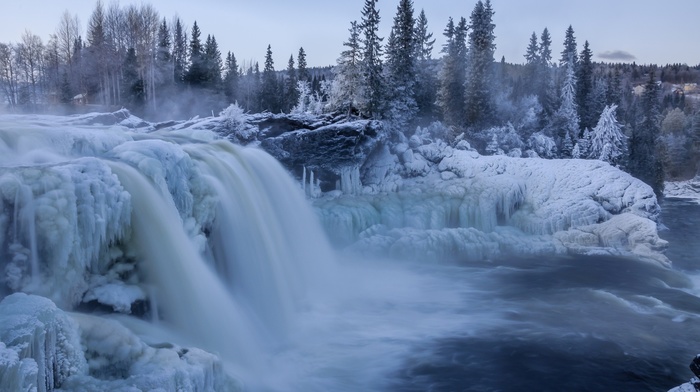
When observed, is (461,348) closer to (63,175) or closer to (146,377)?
(146,377)

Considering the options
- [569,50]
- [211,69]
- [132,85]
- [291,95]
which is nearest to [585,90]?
[569,50]

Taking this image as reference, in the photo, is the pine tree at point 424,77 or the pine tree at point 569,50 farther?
the pine tree at point 569,50

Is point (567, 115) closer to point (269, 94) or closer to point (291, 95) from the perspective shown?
point (291, 95)

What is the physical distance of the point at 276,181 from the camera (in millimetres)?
16953

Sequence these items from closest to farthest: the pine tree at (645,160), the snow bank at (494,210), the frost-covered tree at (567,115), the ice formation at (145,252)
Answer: the ice formation at (145,252), the snow bank at (494,210), the pine tree at (645,160), the frost-covered tree at (567,115)

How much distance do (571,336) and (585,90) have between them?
42.1 m

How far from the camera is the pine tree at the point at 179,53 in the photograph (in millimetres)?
44188

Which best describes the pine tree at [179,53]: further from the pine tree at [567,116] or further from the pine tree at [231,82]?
the pine tree at [567,116]

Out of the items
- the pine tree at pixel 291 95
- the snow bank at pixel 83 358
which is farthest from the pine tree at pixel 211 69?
the snow bank at pixel 83 358

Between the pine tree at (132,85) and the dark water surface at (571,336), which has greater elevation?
the pine tree at (132,85)

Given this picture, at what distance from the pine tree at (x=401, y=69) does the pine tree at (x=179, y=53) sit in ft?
64.1

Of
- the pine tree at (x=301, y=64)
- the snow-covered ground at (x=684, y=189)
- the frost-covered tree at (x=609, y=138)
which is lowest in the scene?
the snow-covered ground at (x=684, y=189)

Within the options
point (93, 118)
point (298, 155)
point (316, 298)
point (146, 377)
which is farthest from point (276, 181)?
point (93, 118)

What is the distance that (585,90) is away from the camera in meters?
48.0
